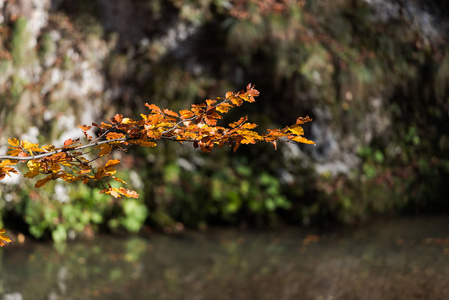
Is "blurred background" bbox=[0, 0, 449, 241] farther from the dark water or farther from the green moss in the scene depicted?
the dark water

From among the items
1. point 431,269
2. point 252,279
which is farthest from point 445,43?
point 252,279

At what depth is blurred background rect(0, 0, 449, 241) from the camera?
596 cm

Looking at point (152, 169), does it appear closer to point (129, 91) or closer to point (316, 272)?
point (129, 91)

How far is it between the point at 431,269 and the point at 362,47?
11.5ft

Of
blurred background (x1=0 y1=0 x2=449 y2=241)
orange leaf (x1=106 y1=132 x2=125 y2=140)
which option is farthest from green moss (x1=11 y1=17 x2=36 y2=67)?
A: orange leaf (x1=106 y1=132 x2=125 y2=140)

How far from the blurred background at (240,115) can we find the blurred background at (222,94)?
17mm

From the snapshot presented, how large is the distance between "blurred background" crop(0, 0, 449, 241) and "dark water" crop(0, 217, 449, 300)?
460 mm

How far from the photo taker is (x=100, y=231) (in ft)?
18.9

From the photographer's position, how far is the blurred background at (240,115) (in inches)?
Answer: 217

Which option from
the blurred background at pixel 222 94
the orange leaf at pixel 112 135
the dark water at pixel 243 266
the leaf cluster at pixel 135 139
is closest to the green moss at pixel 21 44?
the blurred background at pixel 222 94

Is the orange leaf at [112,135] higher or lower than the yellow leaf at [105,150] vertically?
higher

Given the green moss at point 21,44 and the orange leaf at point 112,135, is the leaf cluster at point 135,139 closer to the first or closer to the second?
the orange leaf at point 112,135

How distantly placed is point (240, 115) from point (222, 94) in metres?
0.35

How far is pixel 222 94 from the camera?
20.9ft
